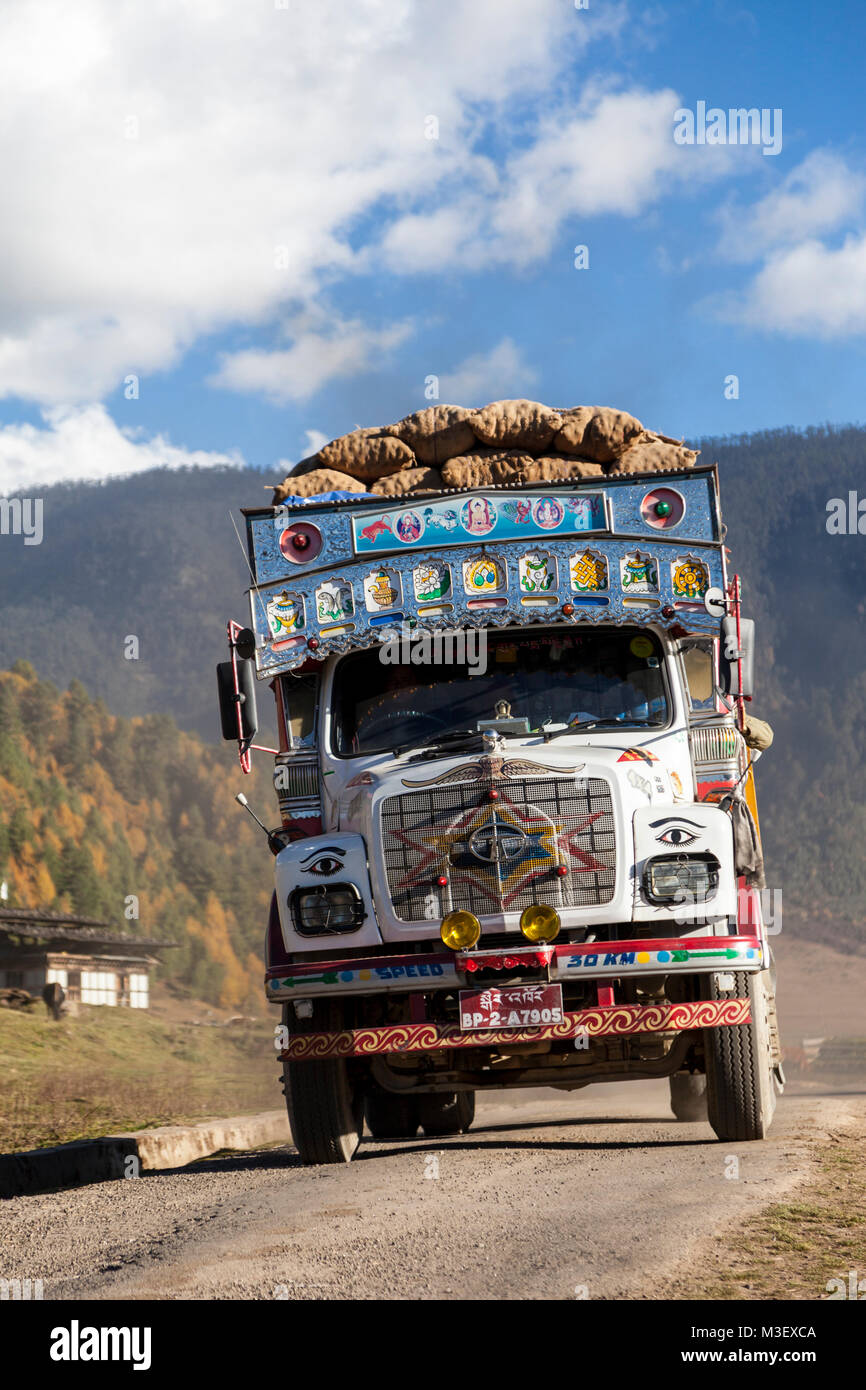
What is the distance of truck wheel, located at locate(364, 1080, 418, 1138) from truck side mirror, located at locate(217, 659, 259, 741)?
4.30 meters

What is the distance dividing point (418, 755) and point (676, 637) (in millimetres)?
2007

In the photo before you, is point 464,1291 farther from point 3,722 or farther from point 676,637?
point 3,722

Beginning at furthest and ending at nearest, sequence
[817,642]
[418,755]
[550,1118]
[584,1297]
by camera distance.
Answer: [817,642] → [550,1118] → [418,755] → [584,1297]

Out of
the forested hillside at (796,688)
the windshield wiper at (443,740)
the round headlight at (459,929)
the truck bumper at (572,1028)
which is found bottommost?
the truck bumper at (572,1028)

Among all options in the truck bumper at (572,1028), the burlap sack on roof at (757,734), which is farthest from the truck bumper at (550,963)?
the burlap sack on roof at (757,734)

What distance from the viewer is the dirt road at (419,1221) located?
589 centimetres

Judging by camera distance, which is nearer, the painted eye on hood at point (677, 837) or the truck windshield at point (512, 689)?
the painted eye on hood at point (677, 837)

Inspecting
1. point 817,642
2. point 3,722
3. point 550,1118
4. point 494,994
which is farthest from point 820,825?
point 494,994

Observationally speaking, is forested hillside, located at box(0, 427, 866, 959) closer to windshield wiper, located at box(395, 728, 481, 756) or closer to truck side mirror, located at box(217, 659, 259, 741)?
truck side mirror, located at box(217, 659, 259, 741)

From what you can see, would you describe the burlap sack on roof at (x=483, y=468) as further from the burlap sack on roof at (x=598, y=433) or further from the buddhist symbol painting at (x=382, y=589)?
the buddhist symbol painting at (x=382, y=589)

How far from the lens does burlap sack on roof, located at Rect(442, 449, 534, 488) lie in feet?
40.3

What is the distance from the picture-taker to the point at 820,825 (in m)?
119

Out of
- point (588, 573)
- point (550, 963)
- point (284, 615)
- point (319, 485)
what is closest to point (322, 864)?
point (550, 963)

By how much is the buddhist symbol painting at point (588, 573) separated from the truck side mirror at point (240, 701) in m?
2.37
